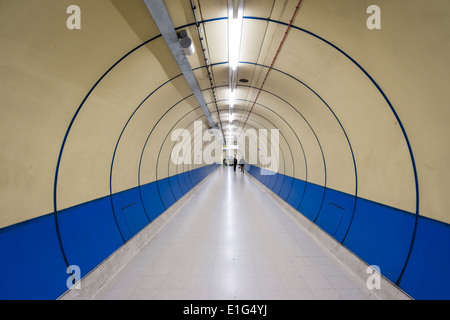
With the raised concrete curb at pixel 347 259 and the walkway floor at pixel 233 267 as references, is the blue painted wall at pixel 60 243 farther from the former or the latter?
the raised concrete curb at pixel 347 259

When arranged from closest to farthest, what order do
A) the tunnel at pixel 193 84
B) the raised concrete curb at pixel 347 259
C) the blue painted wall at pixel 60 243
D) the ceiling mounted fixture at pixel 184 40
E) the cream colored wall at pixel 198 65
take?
the cream colored wall at pixel 198 65 → the tunnel at pixel 193 84 → the blue painted wall at pixel 60 243 → the raised concrete curb at pixel 347 259 → the ceiling mounted fixture at pixel 184 40

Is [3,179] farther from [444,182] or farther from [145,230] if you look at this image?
[444,182]

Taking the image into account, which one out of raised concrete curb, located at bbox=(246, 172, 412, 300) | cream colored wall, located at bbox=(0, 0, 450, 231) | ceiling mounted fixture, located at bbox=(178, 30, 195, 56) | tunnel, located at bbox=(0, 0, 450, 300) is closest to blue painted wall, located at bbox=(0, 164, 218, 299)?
tunnel, located at bbox=(0, 0, 450, 300)

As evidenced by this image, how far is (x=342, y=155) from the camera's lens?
5.20 meters

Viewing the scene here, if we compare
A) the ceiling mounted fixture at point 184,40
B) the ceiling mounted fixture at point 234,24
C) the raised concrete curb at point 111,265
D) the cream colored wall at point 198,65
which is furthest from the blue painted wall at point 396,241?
the raised concrete curb at point 111,265

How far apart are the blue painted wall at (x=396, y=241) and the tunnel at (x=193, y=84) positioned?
0.02 metres

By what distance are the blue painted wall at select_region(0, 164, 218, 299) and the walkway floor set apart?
0.71 m

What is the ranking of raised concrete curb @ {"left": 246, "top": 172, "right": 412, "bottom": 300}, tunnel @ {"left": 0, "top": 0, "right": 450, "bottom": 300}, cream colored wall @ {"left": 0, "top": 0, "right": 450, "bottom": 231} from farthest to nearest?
raised concrete curb @ {"left": 246, "top": 172, "right": 412, "bottom": 300}
tunnel @ {"left": 0, "top": 0, "right": 450, "bottom": 300}
cream colored wall @ {"left": 0, "top": 0, "right": 450, "bottom": 231}

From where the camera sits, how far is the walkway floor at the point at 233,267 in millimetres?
3605

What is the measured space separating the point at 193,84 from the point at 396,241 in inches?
232

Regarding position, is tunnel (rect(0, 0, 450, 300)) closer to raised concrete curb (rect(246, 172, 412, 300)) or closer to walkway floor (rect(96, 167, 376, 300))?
raised concrete curb (rect(246, 172, 412, 300))

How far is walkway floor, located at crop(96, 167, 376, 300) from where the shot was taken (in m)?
3.61

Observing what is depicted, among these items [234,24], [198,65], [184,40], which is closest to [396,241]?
[234,24]

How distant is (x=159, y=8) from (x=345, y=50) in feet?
10.2
